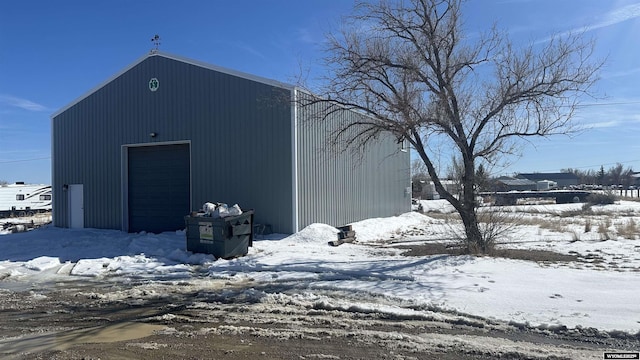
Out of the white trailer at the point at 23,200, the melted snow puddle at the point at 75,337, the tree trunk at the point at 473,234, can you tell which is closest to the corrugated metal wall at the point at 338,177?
the tree trunk at the point at 473,234

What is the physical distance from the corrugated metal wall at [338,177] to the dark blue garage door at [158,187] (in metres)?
4.66

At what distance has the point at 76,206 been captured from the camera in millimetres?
20500

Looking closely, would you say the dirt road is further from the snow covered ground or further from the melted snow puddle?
the snow covered ground

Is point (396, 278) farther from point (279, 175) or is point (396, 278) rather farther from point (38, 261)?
point (38, 261)

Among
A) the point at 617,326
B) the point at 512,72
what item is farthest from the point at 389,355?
the point at 512,72

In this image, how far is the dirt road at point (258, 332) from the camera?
5324 millimetres

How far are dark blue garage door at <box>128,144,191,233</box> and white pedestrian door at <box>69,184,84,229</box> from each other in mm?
2767

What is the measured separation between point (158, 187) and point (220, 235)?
25.5 feet

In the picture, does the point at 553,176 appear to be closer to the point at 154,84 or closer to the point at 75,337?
the point at 154,84

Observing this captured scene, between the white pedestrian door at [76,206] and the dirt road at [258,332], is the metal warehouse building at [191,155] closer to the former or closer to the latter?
the white pedestrian door at [76,206]

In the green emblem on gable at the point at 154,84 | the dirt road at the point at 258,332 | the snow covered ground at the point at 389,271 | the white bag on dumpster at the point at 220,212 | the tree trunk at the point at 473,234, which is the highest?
the green emblem on gable at the point at 154,84

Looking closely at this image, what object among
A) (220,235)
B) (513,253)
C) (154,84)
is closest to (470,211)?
(513,253)

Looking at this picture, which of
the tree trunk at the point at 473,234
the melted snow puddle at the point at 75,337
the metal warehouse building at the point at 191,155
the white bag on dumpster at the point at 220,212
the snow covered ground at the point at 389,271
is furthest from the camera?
the metal warehouse building at the point at 191,155

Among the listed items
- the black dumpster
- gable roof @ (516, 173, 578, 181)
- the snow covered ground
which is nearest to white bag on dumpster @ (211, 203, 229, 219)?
the black dumpster
